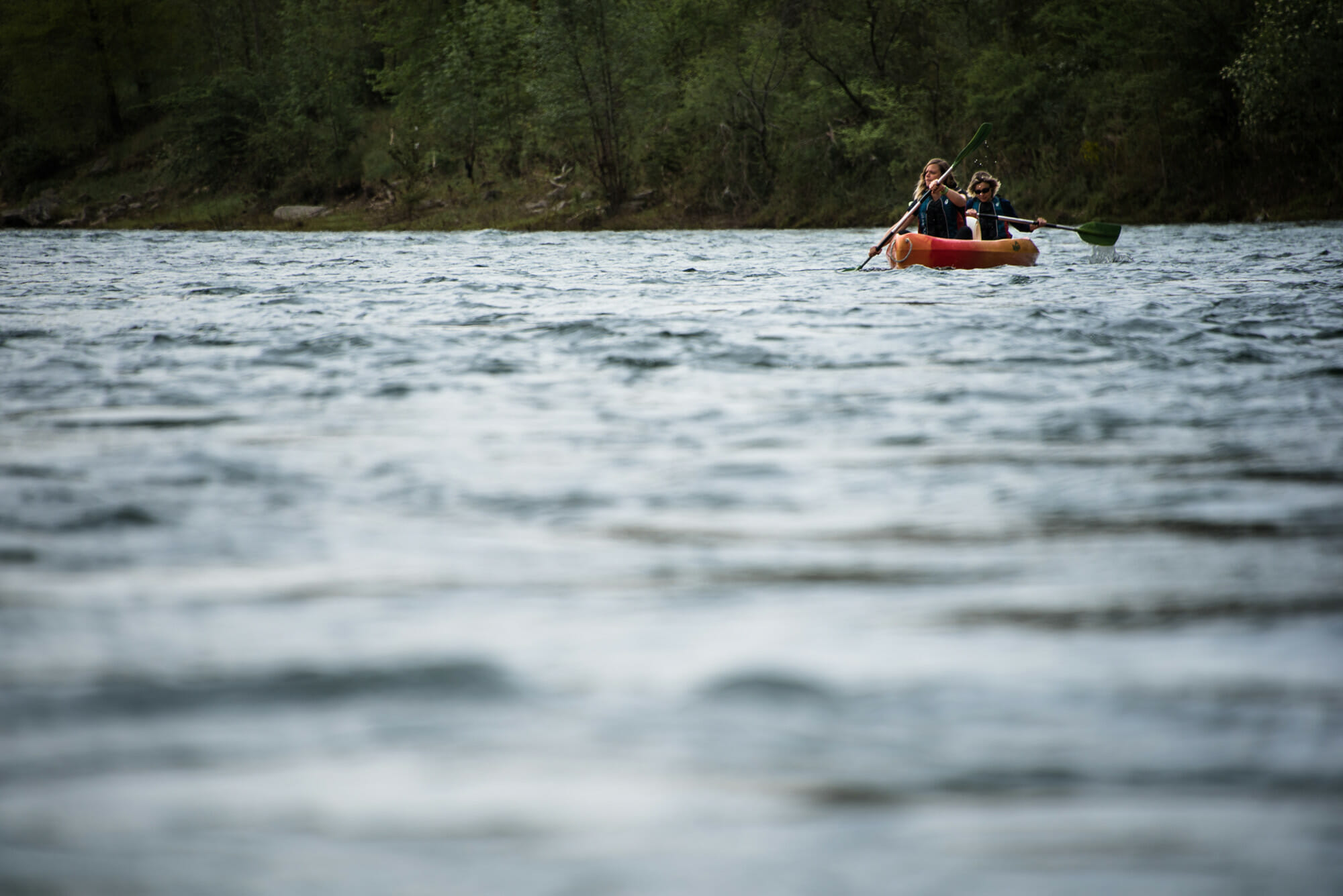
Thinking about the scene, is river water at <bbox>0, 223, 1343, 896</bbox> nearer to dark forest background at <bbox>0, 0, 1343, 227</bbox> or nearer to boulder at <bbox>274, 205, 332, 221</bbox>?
dark forest background at <bbox>0, 0, 1343, 227</bbox>

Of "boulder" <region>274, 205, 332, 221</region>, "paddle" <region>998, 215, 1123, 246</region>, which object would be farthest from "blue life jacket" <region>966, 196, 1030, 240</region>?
"boulder" <region>274, 205, 332, 221</region>

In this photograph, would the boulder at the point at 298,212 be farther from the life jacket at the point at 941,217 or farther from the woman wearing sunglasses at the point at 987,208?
the woman wearing sunglasses at the point at 987,208

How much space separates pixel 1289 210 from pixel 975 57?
10.9 metres

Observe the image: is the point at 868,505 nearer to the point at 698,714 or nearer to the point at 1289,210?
the point at 698,714

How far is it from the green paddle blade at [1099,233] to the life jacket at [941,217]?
1492 millimetres

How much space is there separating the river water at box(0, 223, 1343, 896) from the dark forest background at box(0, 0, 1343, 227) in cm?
2329

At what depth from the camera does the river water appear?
155cm

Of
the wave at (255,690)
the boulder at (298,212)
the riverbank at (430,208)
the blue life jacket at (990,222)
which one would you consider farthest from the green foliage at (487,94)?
the wave at (255,690)

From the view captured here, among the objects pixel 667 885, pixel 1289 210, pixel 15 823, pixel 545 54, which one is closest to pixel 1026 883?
pixel 667 885

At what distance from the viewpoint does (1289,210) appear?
25.5 m

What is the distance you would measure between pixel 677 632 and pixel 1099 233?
13.5 meters

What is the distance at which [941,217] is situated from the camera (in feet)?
47.2

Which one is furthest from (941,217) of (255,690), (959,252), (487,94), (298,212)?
(298,212)

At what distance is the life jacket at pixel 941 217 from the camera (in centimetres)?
1424
